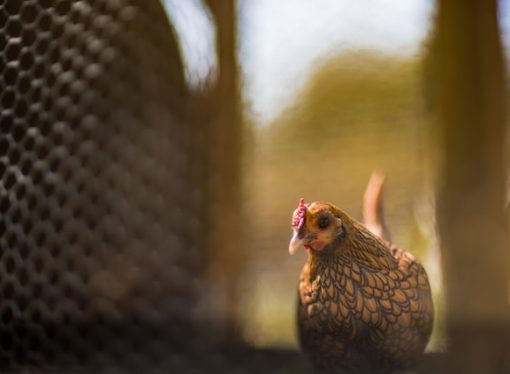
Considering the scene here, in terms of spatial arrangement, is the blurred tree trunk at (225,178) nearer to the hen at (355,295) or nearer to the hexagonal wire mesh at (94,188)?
the hexagonal wire mesh at (94,188)

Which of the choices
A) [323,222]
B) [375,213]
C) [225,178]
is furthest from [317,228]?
[225,178]

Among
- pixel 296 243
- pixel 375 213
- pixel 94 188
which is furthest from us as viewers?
pixel 94 188

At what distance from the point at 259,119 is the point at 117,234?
362mm

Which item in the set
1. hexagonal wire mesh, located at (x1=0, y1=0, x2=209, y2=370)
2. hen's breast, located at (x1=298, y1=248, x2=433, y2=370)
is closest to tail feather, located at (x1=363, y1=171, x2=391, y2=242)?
hen's breast, located at (x1=298, y1=248, x2=433, y2=370)

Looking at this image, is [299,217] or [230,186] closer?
[299,217]

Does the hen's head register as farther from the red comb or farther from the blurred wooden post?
the blurred wooden post

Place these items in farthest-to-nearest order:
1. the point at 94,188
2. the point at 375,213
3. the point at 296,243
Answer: the point at 94,188 < the point at 375,213 < the point at 296,243

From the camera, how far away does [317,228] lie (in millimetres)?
462

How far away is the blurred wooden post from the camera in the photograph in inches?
41.6

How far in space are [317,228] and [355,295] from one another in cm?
6

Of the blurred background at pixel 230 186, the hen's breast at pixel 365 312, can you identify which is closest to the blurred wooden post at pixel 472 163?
the blurred background at pixel 230 186

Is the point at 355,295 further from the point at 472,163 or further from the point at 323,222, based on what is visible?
the point at 472,163

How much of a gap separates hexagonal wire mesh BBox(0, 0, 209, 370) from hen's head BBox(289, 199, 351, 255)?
1.32 ft

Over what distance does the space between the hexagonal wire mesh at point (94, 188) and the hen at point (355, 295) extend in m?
0.41
